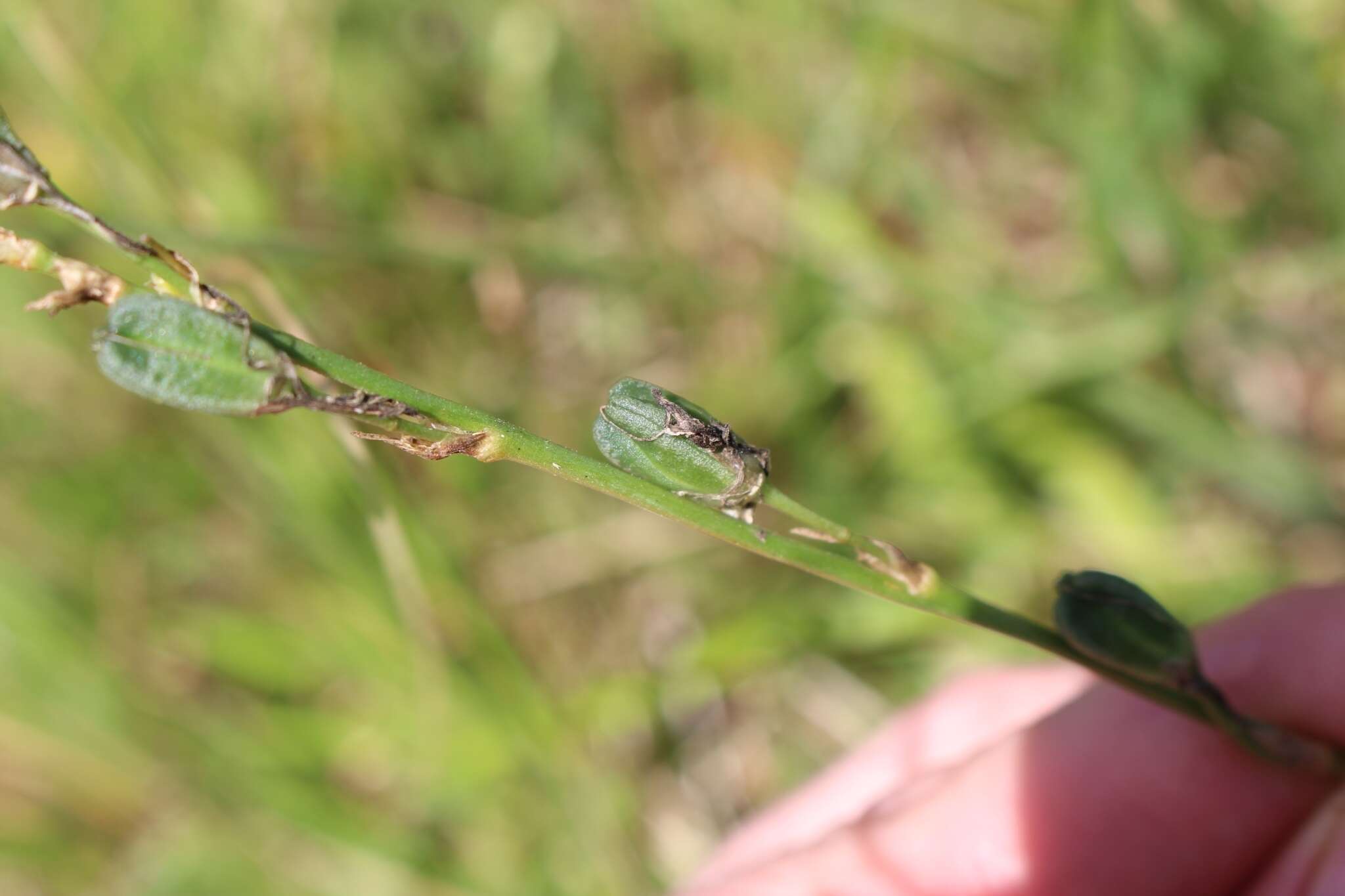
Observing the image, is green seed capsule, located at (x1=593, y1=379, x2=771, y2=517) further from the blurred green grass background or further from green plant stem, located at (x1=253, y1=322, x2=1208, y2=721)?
the blurred green grass background

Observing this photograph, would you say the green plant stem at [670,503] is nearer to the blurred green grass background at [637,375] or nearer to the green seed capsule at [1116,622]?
the green seed capsule at [1116,622]

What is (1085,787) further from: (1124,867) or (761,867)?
(761,867)

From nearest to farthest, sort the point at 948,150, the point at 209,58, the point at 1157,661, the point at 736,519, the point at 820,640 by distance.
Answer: the point at 736,519, the point at 1157,661, the point at 820,640, the point at 209,58, the point at 948,150

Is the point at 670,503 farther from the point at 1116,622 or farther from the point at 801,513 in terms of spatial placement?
the point at 1116,622

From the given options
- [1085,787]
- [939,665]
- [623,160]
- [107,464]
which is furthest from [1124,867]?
[107,464]

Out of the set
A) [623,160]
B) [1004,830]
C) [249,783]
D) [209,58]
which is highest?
[209,58]
